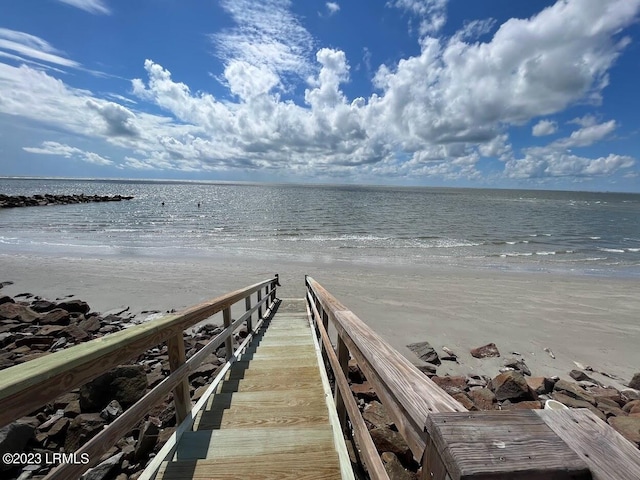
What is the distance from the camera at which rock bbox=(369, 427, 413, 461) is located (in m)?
3.15

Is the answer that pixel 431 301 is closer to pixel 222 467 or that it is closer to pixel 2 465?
pixel 222 467

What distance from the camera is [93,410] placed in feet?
12.6

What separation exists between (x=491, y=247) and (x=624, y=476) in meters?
22.4

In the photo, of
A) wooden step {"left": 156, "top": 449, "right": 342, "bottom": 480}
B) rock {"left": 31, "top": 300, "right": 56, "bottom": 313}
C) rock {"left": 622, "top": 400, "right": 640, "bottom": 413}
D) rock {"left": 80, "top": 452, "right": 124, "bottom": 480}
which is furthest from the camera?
rock {"left": 31, "top": 300, "right": 56, "bottom": 313}

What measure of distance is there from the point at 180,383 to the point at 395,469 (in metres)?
2.02

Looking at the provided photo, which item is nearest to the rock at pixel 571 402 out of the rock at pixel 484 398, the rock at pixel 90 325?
the rock at pixel 484 398

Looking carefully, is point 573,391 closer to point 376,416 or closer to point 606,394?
point 606,394

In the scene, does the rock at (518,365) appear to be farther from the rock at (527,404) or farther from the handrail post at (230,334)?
the handrail post at (230,334)

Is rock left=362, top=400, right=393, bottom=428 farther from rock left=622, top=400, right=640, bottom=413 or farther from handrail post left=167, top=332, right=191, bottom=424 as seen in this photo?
rock left=622, top=400, right=640, bottom=413

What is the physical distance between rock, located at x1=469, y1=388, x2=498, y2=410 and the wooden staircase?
2.28 meters

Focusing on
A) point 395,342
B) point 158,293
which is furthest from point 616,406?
point 158,293

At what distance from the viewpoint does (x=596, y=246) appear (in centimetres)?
2188

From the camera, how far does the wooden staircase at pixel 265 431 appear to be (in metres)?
2.15

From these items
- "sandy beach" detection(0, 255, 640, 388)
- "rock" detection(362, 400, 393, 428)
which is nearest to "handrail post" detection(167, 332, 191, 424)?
"rock" detection(362, 400, 393, 428)
